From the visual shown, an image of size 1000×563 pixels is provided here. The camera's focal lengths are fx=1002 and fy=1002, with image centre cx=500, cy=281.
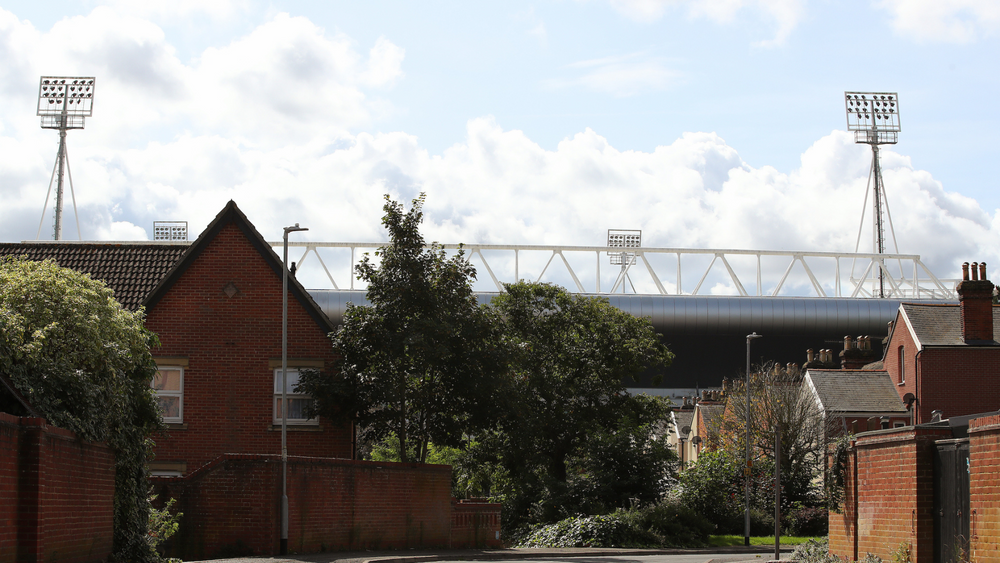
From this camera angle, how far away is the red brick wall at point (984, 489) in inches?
497

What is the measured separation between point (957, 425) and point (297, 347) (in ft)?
61.6

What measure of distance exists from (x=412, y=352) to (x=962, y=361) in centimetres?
2991

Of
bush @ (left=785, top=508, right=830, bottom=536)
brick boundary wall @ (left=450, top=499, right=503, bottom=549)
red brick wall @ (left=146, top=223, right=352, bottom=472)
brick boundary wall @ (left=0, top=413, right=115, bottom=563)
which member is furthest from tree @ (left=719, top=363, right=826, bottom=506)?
brick boundary wall @ (left=0, top=413, right=115, bottom=563)

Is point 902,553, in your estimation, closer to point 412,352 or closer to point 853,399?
point 412,352

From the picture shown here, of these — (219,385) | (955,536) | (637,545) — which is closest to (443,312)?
(219,385)

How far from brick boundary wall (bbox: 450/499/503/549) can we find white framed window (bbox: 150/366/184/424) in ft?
27.0

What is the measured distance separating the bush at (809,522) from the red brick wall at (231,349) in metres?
20.7

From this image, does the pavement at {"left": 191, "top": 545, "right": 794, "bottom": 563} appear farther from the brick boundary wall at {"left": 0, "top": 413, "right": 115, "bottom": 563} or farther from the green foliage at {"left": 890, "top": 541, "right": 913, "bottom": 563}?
the green foliage at {"left": 890, "top": 541, "right": 913, "bottom": 563}

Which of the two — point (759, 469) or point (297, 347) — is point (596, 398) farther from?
point (297, 347)

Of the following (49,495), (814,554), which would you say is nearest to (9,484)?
(49,495)

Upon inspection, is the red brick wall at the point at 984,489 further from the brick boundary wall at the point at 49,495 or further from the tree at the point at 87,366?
the tree at the point at 87,366

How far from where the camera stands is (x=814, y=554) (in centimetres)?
1936

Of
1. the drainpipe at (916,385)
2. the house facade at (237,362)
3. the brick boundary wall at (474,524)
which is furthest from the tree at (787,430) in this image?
the house facade at (237,362)

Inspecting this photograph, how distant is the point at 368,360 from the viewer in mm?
26953
